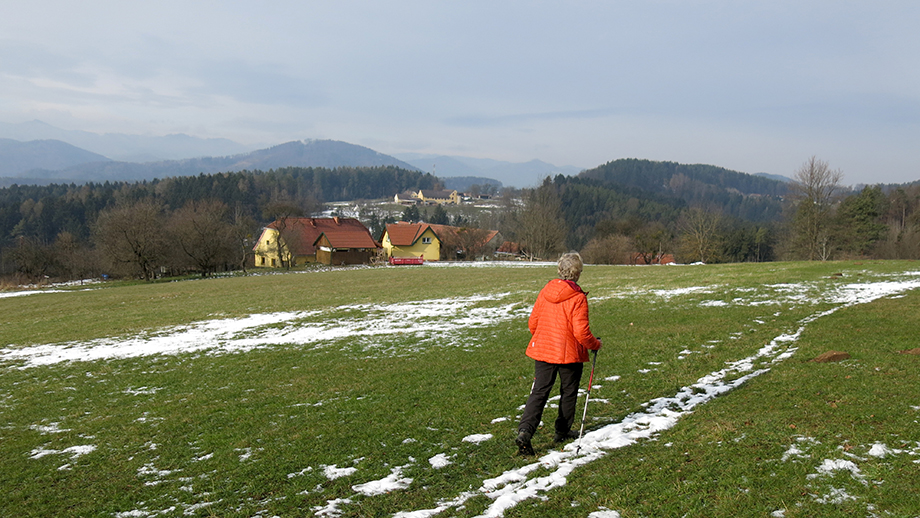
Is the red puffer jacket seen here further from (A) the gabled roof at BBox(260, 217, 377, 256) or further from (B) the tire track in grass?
(A) the gabled roof at BBox(260, 217, 377, 256)

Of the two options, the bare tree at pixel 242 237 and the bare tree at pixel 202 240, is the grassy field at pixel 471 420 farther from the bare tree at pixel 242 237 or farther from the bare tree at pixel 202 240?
the bare tree at pixel 242 237

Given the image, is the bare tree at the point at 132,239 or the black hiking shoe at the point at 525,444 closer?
the black hiking shoe at the point at 525,444

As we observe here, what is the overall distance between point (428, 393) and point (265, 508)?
4.28 meters

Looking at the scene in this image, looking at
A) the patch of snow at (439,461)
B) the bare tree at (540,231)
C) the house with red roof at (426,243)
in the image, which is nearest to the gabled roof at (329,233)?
the house with red roof at (426,243)

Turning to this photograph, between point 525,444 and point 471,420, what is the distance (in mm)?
1646

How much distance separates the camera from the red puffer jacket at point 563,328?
581cm

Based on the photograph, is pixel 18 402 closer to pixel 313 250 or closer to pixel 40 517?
pixel 40 517

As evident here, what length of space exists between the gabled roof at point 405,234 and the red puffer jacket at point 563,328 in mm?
77758

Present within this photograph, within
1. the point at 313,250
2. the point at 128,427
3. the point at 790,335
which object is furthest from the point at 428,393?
the point at 313,250

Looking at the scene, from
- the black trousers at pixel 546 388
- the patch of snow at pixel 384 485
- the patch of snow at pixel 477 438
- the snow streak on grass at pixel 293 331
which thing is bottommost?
the snow streak on grass at pixel 293 331

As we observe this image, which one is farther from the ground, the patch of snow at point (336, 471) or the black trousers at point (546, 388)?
the black trousers at point (546, 388)

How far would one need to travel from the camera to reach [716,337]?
11.9 m

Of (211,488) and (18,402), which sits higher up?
(211,488)

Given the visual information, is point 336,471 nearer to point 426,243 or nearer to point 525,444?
point 525,444
